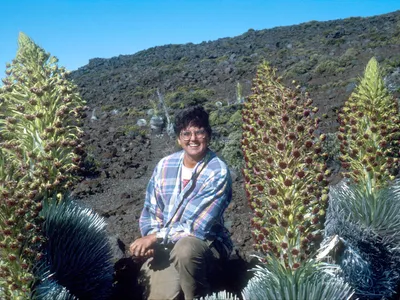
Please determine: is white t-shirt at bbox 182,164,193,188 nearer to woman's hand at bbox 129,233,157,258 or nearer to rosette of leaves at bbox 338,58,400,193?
woman's hand at bbox 129,233,157,258

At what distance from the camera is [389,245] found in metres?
2.71

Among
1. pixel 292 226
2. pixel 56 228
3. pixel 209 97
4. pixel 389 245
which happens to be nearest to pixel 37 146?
pixel 56 228

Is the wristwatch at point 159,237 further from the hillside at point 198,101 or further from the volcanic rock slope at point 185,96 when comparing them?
the volcanic rock slope at point 185,96

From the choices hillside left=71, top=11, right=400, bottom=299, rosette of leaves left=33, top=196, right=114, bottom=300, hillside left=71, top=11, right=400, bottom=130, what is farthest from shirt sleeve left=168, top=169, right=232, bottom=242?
hillside left=71, top=11, right=400, bottom=130

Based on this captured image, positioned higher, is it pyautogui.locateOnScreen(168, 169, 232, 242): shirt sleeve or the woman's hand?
pyautogui.locateOnScreen(168, 169, 232, 242): shirt sleeve

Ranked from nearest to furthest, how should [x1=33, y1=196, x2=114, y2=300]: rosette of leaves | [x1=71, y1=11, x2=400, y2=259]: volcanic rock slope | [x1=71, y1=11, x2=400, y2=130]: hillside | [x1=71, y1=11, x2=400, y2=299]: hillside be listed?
[x1=33, y1=196, x2=114, y2=300]: rosette of leaves, [x1=71, y1=11, x2=400, y2=299]: hillside, [x1=71, y1=11, x2=400, y2=259]: volcanic rock slope, [x1=71, y1=11, x2=400, y2=130]: hillside

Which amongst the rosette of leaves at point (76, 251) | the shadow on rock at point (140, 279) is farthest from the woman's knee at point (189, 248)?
the rosette of leaves at point (76, 251)

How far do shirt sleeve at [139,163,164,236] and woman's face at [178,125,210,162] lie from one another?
11.6 inches

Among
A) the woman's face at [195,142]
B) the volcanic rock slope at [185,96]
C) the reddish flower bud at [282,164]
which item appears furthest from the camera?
the volcanic rock slope at [185,96]

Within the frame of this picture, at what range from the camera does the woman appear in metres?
2.54

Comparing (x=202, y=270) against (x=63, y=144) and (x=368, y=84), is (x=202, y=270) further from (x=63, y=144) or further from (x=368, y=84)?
(x=368, y=84)

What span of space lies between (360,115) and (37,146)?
1.89 metres

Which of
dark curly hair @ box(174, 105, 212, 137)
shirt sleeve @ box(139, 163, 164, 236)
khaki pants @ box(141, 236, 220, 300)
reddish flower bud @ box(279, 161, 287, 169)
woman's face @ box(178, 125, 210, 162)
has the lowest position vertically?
khaki pants @ box(141, 236, 220, 300)

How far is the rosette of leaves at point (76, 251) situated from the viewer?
7.44 ft
